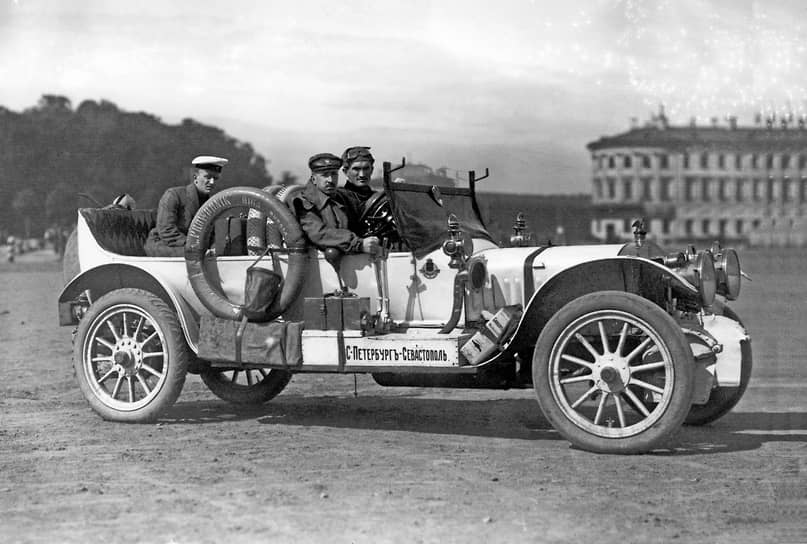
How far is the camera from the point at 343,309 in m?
8.23

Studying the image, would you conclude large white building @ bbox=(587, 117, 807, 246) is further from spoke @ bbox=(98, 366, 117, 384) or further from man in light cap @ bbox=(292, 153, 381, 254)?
spoke @ bbox=(98, 366, 117, 384)

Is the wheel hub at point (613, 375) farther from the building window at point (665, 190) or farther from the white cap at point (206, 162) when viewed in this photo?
the white cap at point (206, 162)

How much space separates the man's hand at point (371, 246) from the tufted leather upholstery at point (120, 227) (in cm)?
244

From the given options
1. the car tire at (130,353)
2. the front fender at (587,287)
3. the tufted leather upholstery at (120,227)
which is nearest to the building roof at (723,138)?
the front fender at (587,287)

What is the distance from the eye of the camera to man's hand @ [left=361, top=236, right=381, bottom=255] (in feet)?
27.1

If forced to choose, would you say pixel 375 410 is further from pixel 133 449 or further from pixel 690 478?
pixel 690 478

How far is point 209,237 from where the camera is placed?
8898 mm

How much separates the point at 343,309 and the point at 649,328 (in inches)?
89.5

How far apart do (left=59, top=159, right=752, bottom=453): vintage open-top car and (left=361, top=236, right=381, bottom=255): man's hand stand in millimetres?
107

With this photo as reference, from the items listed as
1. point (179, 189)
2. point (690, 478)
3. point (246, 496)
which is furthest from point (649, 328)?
point (179, 189)

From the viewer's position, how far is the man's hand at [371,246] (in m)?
8.27

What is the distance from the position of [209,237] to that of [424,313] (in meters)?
1.90

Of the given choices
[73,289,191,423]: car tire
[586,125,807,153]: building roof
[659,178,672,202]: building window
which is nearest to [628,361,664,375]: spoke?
[586,125,807,153]: building roof

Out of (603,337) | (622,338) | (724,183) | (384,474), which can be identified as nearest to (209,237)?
(384,474)
